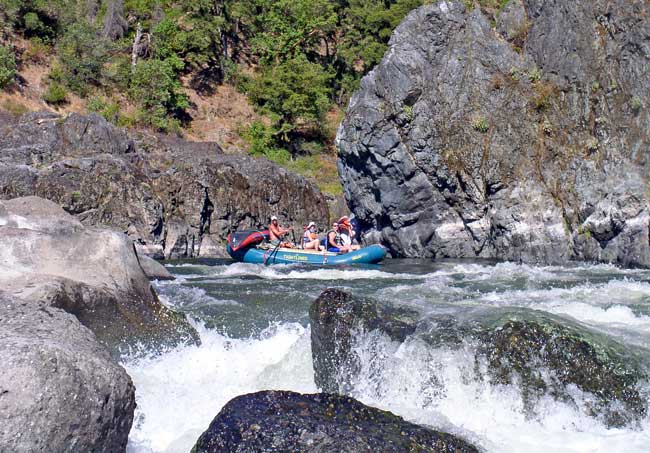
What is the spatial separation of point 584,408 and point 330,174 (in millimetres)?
25482

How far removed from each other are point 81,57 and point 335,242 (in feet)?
62.9

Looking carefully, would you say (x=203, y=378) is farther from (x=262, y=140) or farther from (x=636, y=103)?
(x=262, y=140)

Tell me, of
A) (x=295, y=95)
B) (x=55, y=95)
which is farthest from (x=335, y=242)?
(x=55, y=95)

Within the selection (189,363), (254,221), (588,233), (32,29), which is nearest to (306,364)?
(189,363)

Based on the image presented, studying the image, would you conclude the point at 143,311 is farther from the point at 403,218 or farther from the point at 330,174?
the point at 330,174

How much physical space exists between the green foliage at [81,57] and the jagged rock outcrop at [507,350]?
27794 millimetres

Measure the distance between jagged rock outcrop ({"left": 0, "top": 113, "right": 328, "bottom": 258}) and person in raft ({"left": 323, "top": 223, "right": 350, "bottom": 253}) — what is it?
12.5 feet

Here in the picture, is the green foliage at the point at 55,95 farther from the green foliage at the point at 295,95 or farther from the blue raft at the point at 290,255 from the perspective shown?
the blue raft at the point at 290,255

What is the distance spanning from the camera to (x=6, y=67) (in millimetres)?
27688

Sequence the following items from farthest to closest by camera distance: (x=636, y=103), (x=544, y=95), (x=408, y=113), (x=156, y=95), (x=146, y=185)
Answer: (x=156, y=95)
(x=146, y=185)
(x=408, y=113)
(x=544, y=95)
(x=636, y=103)

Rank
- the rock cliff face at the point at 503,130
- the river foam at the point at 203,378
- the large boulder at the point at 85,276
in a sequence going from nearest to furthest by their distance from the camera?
the river foam at the point at 203,378 < the large boulder at the point at 85,276 < the rock cliff face at the point at 503,130

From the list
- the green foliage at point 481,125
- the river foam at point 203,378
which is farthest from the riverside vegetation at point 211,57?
the river foam at point 203,378

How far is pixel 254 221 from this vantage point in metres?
21.9

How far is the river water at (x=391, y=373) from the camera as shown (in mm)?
5008
